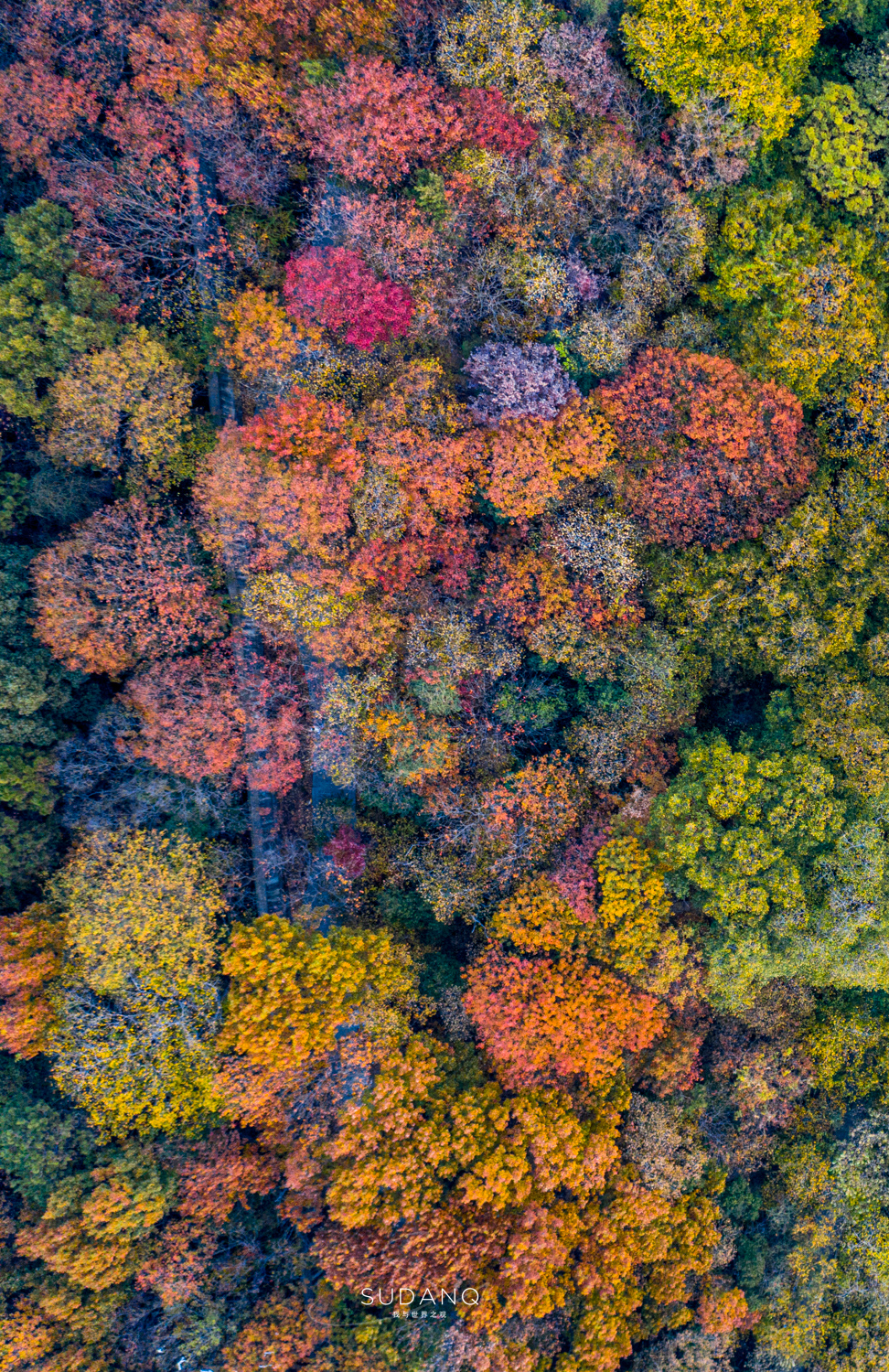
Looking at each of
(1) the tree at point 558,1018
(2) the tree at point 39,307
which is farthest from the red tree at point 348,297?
(1) the tree at point 558,1018

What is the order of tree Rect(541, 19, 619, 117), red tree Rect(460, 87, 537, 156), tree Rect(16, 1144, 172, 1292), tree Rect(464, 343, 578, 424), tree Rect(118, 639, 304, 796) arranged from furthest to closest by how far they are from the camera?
tree Rect(118, 639, 304, 796) → tree Rect(464, 343, 578, 424) → red tree Rect(460, 87, 537, 156) → tree Rect(541, 19, 619, 117) → tree Rect(16, 1144, 172, 1292)

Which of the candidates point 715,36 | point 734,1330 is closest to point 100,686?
point 715,36

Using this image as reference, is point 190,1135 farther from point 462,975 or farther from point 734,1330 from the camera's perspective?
point 734,1330

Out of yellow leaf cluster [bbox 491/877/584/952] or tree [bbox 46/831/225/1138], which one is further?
yellow leaf cluster [bbox 491/877/584/952]

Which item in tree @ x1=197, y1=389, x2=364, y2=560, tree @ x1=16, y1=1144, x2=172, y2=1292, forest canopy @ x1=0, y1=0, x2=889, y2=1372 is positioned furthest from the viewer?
tree @ x1=197, y1=389, x2=364, y2=560

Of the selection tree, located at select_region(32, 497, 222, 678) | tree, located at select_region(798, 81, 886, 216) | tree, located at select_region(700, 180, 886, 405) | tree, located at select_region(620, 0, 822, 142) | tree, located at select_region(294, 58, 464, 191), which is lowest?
tree, located at select_region(32, 497, 222, 678)

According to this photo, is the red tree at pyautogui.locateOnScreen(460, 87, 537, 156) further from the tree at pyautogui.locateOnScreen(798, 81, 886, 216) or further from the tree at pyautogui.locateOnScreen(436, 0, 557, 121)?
the tree at pyautogui.locateOnScreen(798, 81, 886, 216)

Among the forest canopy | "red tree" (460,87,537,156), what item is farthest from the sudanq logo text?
"red tree" (460,87,537,156)
